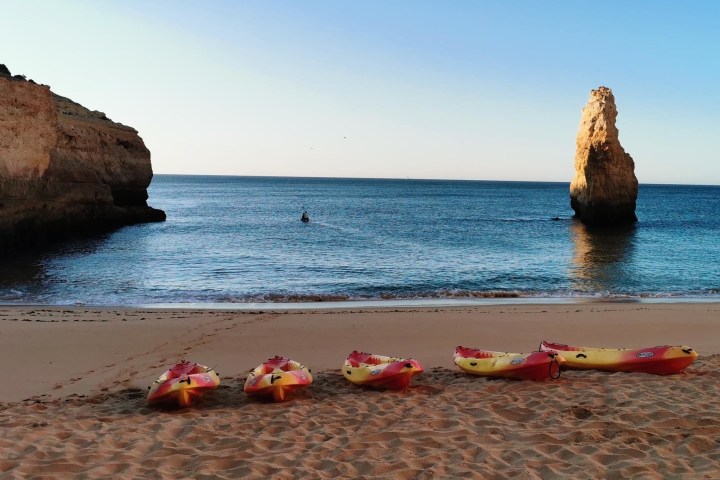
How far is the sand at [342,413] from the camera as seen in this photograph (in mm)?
5250

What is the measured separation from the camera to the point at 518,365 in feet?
27.1

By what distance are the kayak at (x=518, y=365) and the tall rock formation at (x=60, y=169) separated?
23262 mm

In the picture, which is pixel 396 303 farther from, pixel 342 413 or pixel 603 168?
pixel 603 168

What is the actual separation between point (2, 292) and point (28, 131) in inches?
460

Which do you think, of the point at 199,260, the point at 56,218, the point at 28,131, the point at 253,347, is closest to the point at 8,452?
the point at 253,347

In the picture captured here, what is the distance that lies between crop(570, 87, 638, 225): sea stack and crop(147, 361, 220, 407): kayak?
4046 centimetres

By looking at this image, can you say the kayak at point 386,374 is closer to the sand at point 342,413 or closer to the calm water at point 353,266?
the sand at point 342,413

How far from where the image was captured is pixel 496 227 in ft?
146

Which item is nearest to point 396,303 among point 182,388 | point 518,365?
point 518,365

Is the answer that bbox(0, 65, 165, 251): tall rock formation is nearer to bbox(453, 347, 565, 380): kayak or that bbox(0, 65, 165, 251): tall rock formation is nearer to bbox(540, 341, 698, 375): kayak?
bbox(453, 347, 565, 380): kayak

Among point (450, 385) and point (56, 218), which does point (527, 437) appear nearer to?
point (450, 385)

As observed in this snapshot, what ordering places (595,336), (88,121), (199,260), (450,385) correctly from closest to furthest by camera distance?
(450,385) → (595,336) → (199,260) → (88,121)

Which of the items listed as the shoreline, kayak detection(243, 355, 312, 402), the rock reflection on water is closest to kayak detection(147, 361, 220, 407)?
kayak detection(243, 355, 312, 402)

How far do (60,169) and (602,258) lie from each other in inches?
1237
